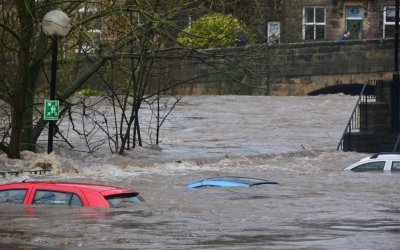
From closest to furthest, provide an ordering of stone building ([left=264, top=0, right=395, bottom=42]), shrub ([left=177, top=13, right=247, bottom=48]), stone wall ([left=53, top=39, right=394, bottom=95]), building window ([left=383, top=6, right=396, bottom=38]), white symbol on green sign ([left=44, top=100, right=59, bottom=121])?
white symbol on green sign ([left=44, top=100, right=59, bottom=121]) → shrub ([left=177, top=13, right=247, bottom=48]) → stone wall ([left=53, top=39, right=394, bottom=95]) → building window ([left=383, top=6, right=396, bottom=38]) → stone building ([left=264, top=0, right=395, bottom=42])

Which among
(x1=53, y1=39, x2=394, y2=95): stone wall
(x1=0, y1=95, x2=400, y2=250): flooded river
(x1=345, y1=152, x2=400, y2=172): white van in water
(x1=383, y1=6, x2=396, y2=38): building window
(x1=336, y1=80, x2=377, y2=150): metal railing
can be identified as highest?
(x1=383, y1=6, x2=396, y2=38): building window

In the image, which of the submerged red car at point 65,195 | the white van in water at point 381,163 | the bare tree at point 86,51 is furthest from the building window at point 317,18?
the submerged red car at point 65,195

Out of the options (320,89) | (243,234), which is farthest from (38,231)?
(320,89)

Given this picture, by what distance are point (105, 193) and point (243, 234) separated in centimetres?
223

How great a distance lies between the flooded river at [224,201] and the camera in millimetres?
14180

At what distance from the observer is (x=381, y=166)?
78.3 ft

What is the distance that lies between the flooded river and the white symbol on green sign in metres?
1.26

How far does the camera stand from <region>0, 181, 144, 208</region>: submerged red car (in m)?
15.7

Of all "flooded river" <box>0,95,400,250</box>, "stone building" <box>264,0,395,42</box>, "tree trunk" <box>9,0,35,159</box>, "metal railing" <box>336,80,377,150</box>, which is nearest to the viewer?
"flooded river" <box>0,95,400,250</box>

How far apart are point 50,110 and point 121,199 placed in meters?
7.81

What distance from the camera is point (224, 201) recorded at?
19.0 m

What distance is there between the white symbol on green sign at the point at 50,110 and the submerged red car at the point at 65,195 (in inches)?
280

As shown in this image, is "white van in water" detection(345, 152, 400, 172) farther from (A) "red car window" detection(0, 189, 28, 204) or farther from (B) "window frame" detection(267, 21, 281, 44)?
(A) "red car window" detection(0, 189, 28, 204)

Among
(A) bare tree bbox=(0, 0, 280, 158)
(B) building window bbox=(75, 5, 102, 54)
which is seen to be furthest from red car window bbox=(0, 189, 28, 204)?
(B) building window bbox=(75, 5, 102, 54)
